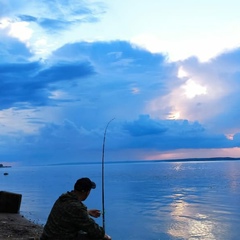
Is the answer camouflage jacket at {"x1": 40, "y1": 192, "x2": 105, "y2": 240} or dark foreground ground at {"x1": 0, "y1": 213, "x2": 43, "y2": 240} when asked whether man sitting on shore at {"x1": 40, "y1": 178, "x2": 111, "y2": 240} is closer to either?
camouflage jacket at {"x1": 40, "y1": 192, "x2": 105, "y2": 240}

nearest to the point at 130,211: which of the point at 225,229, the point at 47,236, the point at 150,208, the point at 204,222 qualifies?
the point at 150,208

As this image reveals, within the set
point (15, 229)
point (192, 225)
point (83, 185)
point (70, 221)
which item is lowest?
point (192, 225)

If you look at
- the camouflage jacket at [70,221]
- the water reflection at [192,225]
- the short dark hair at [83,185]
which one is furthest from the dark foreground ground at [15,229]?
the water reflection at [192,225]

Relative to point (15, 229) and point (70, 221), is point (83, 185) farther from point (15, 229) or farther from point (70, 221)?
point (15, 229)

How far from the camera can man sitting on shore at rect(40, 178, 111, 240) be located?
15.7 ft

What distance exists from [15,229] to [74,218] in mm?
7895

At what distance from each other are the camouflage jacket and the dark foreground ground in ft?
18.0

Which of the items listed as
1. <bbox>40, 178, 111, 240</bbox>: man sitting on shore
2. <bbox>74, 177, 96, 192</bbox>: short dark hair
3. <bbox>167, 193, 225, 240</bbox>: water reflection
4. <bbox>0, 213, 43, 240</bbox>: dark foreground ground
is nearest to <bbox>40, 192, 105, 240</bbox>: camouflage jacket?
<bbox>40, 178, 111, 240</bbox>: man sitting on shore

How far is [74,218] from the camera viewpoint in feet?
15.7

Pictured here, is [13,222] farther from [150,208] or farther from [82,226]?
[150,208]

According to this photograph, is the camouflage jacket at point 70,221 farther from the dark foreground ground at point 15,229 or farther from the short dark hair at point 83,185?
the dark foreground ground at point 15,229

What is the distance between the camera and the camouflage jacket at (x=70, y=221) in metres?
4.78

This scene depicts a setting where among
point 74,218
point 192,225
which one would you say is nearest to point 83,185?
point 74,218

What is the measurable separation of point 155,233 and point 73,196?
15571 millimetres
